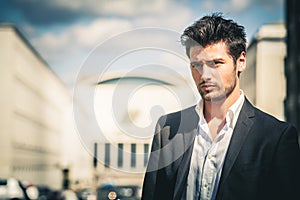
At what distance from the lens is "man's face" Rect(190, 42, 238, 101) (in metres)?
2.42

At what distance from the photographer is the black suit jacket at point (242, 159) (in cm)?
240

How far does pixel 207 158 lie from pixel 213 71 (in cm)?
30

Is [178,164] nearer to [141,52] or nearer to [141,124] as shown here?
[141,124]

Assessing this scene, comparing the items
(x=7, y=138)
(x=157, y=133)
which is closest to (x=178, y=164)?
(x=157, y=133)

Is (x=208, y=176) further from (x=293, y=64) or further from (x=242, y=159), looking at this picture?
(x=293, y=64)

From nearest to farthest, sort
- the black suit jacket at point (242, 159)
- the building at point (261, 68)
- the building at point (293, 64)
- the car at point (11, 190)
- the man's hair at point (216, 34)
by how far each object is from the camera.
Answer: the black suit jacket at point (242, 159)
the man's hair at point (216, 34)
the building at point (261, 68)
the car at point (11, 190)
the building at point (293, 64)

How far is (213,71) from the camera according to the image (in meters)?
2.44

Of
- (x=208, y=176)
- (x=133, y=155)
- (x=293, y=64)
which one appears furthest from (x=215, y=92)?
(x=293, y=64)

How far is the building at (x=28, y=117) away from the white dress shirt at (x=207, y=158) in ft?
213

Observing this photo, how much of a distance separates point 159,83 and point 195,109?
184 mm

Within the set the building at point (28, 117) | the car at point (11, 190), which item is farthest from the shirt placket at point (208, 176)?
the building at point (28, 117)

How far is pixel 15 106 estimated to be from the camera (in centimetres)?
9206

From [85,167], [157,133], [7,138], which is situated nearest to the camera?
[157,133]

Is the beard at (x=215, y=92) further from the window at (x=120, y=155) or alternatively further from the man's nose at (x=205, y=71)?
the window at (x=120, y=155)
